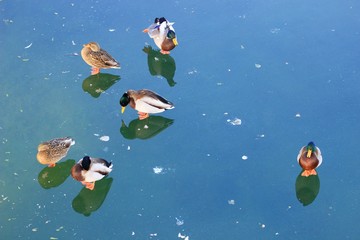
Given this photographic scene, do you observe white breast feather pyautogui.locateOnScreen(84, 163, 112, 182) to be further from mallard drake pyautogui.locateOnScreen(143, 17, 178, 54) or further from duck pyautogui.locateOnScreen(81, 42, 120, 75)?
mallard drake pyautogui.locateOnScreen(143, 17, 178, 54)

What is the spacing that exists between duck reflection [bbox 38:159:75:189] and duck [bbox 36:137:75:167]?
0.06 metres

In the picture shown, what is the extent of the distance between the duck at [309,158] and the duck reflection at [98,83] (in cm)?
211

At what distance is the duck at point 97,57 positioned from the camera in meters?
5.34

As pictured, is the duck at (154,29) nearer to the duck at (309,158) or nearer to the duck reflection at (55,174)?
the duck reflection at (55,174)

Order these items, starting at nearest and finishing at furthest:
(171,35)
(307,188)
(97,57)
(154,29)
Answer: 1. (307,188)
2. (97,57)
3. (171,35)
4. (154,29)

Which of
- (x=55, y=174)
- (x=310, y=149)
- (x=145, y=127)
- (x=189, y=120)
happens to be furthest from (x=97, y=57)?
(x=310, y=149)

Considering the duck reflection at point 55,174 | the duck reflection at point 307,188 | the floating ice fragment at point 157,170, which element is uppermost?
the duck reflection at point 307,188

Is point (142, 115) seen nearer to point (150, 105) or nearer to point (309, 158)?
point (150, 105)

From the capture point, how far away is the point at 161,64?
559 cm

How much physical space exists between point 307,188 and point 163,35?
89.9 inches

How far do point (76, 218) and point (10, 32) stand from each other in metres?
2.84

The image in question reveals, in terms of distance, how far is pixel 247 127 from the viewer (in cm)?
483

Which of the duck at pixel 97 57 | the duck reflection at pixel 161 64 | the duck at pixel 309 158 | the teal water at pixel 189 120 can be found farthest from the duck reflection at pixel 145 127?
the duck at pixel 309 158

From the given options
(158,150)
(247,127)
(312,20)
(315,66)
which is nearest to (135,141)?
(158,150)
